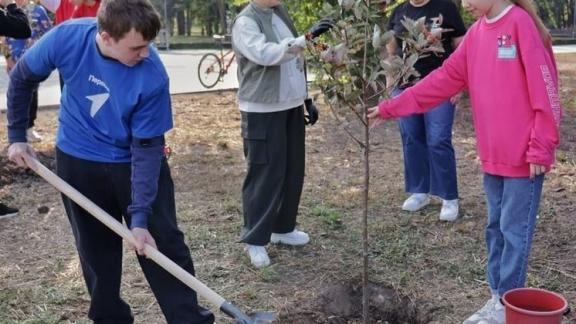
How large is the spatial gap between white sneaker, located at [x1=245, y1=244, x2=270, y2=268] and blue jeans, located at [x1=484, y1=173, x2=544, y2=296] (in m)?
Answer: 1.36

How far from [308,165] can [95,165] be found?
3.85 meters

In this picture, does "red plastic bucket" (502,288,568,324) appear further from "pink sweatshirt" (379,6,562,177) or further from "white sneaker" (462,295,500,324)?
"pink sweatshirt" (379,6,562,177)

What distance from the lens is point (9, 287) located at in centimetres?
393

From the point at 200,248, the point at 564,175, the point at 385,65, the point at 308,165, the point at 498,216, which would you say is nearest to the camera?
the point at 385,65

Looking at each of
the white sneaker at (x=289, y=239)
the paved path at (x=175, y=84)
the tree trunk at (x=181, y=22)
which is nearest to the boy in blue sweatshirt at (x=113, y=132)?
the white sneaker at (x=289, y=239)

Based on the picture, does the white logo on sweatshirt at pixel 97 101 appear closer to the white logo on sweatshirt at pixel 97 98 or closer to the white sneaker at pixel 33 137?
the white logo on sweatshirt at pixel 97 98

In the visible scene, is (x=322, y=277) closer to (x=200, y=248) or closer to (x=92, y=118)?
(x=200, y=248)

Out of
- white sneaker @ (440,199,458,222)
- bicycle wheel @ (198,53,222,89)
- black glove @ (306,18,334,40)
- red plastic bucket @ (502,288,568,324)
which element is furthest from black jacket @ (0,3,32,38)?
bicycle wheel @ (198,53,222,89)

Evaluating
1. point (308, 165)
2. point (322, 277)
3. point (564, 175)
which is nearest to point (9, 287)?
point (322, 277)

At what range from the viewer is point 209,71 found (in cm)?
1302

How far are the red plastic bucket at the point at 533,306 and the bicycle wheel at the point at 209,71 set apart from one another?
10.0 meters

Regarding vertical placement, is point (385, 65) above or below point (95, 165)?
above

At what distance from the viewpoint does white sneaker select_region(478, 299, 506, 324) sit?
327 centimetres

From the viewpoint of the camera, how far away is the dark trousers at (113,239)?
9.48 ft
